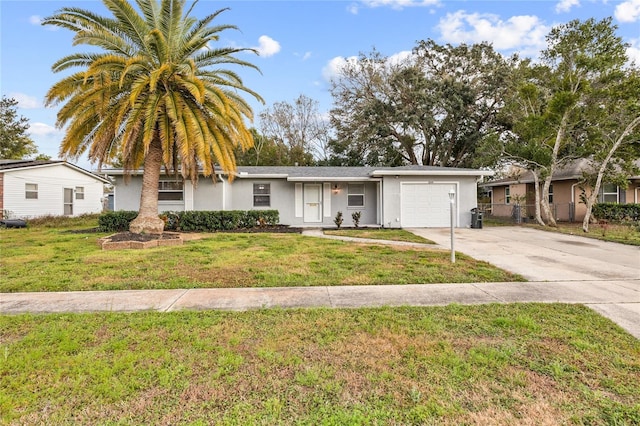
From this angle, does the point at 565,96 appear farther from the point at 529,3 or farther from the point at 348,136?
the point at 348,136

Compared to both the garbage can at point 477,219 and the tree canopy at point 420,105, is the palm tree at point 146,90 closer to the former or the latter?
the garbage can at point 477,219

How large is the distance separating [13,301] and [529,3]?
57.2 ft

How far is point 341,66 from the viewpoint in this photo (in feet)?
85.2

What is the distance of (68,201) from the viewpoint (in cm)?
2002

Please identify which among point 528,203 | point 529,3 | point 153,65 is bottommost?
point 528,203

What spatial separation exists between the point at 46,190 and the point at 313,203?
50.6 feet

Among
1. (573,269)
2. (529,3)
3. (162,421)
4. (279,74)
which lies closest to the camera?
(162,421)

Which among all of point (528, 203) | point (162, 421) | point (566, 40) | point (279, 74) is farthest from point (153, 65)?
point (528, 203)

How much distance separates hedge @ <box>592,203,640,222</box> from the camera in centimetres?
1658

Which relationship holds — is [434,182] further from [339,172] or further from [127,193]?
[127,193]

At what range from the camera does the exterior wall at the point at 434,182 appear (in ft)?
49.8

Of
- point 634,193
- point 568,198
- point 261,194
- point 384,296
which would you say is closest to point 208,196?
point 261,194

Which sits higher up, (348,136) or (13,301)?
(348,136)

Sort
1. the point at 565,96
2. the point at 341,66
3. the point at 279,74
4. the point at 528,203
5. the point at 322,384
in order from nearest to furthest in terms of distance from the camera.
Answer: the point at 322,384 < the point at 565,96 < the point at 279,74 < the point at 528,203 < the point at 341,66
